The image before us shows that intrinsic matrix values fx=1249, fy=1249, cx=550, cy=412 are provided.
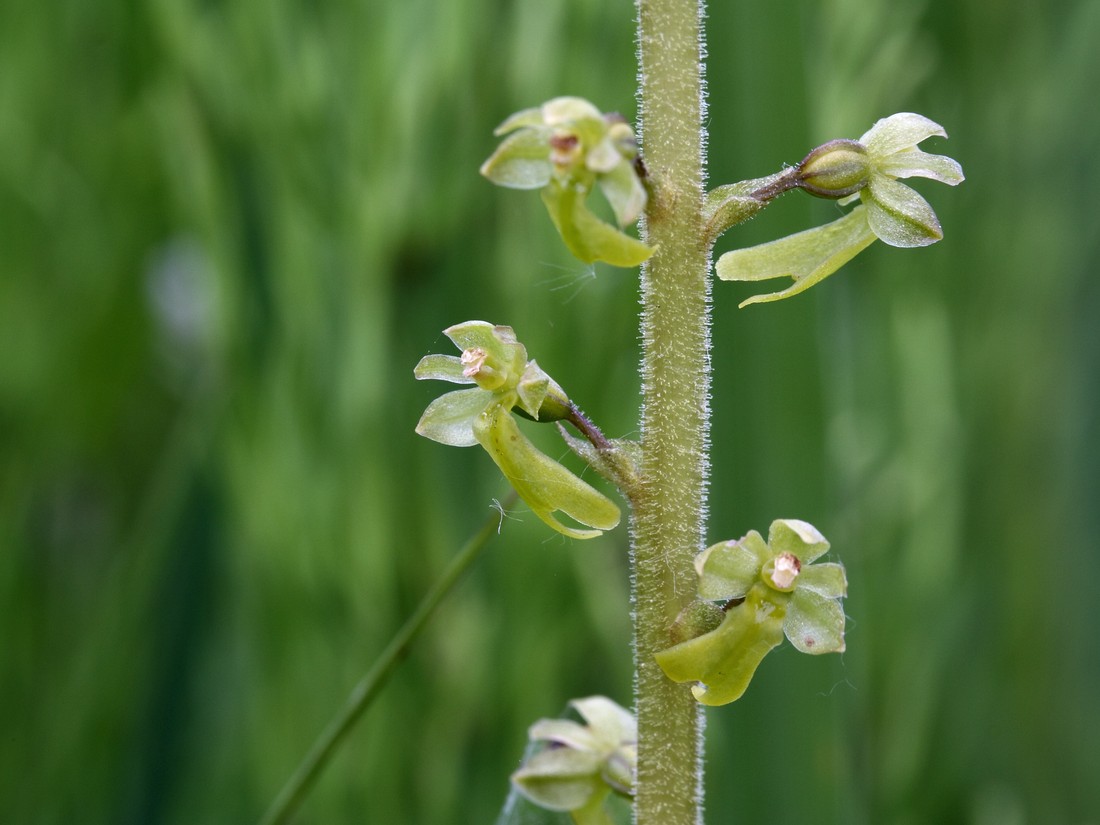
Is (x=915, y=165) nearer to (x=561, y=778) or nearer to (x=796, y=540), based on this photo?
(x=796, y=540)

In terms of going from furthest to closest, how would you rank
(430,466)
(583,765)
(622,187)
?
(430,466) → (583,765) → (622,187)

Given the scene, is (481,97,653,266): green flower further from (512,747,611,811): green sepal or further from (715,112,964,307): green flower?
(512,747,611,811): green sepal

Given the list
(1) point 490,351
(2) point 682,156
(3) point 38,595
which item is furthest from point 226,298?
(2) point 682,156

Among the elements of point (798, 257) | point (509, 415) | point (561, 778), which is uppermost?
point (798, 257)

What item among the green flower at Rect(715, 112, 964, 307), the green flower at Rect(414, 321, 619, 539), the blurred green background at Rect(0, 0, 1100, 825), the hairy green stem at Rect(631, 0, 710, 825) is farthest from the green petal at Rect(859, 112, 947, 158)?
the blurred green background at Rect(0, 0, 1100, 825)

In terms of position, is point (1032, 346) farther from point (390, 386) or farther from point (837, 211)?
point (390, 386)

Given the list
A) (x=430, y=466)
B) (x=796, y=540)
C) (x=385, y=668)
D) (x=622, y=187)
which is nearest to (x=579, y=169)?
(x=622, y=187)

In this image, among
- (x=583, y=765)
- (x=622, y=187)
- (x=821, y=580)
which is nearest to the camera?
(x=622, y=187)
